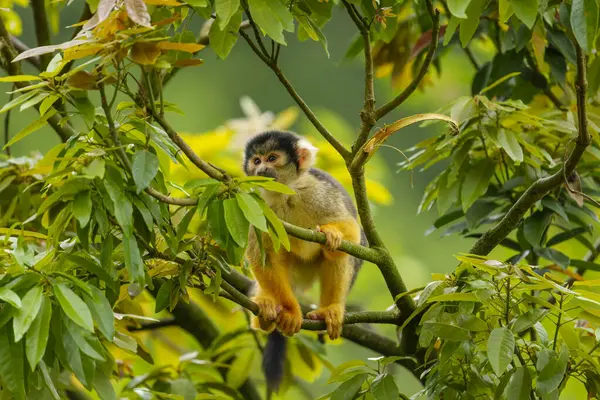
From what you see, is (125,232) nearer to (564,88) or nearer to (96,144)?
(96,144)

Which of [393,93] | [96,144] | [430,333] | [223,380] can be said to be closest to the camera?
[96,144]

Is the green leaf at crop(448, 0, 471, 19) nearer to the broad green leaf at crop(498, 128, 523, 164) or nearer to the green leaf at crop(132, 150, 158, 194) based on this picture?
the green leaf at crop(132, 150, 158, 194)

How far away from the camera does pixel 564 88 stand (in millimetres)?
4039

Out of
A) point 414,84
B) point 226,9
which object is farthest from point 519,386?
point 226,9

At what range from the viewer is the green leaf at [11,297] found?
196cm

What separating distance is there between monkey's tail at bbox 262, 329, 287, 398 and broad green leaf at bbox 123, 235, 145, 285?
1871 mm

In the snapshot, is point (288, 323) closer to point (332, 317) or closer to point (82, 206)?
point (332, 317)

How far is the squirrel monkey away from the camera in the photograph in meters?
3.56

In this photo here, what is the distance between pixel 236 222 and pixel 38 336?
541 millimetres

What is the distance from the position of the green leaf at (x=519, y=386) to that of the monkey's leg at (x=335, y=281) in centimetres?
116

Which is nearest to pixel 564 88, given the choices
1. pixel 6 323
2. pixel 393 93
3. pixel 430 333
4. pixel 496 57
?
pixel 496 57

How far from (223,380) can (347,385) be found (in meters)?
1.71

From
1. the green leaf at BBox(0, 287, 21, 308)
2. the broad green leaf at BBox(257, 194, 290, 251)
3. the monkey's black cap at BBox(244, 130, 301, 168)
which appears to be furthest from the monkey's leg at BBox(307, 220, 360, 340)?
the green leaf at BBox(0, 287, 21, 308)

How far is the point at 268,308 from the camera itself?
11.4 ft
